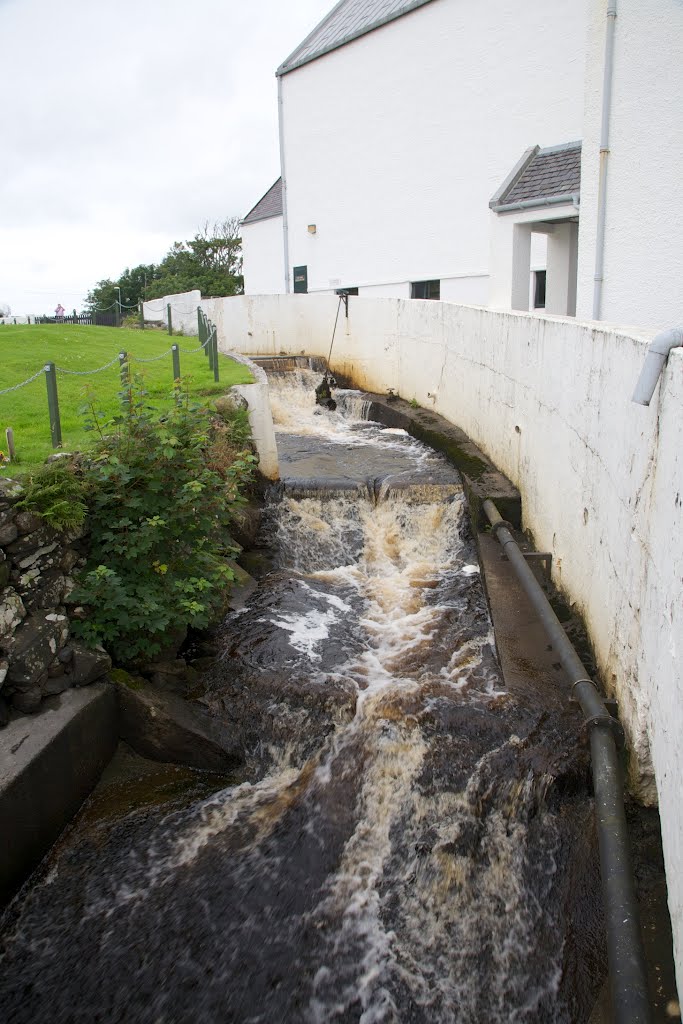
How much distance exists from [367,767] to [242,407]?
18.7ft

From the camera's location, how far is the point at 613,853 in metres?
3.71

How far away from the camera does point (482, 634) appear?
6723mm

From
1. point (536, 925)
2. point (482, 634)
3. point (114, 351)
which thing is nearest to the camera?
point (536, 925)

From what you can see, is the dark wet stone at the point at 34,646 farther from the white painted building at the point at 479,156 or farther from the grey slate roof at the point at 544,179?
the grey slate roof at the point at 544,179

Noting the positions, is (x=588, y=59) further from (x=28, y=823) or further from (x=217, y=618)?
(x=28, y=823)

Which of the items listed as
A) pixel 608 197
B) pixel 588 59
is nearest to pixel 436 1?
pixel 588 59

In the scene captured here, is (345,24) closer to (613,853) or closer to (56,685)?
(56,685)

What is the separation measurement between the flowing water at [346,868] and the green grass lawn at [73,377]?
250 centimetres

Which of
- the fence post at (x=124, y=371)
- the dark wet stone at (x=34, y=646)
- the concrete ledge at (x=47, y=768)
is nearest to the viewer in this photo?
the concrete ledge at (x=47, y=768)

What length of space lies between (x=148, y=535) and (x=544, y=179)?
9.65 m

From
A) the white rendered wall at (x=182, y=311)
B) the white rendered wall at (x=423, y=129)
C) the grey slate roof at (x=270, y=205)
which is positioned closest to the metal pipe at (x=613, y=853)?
the white rendered wall at (x=423, y=129)

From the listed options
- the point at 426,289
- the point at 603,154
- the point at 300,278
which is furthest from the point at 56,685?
the point at 300,278

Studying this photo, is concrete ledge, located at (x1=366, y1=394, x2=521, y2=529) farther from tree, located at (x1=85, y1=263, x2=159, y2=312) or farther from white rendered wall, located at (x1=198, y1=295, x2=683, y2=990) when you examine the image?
tree, located at (x1=85, y1=263, x2=159, y2=312)

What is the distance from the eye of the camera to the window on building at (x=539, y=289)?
615 inches
